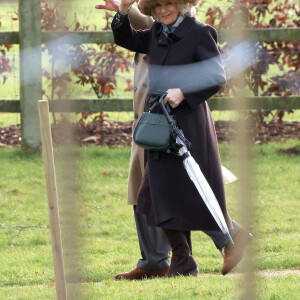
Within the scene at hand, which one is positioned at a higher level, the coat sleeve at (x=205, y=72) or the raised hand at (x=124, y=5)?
the raised hand at (x=124, y=5)

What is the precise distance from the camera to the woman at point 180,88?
4.38m

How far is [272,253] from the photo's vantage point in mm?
5551

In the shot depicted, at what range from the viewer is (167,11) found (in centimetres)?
443

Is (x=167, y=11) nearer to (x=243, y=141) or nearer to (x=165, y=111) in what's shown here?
(x=165, y=111)

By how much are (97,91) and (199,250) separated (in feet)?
11.0

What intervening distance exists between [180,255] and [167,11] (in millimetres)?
1273

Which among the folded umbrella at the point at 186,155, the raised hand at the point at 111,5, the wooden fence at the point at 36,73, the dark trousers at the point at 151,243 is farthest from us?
the wooden fence at the point at 36,73

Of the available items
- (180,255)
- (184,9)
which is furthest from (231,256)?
(184,9)

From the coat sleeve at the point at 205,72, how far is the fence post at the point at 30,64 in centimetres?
353

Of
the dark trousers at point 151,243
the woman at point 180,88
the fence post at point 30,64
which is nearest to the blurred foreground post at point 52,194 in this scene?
the woman at point 180,88

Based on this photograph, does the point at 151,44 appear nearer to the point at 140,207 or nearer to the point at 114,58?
the point at 140,207

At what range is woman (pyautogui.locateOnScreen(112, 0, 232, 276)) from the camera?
4379mm

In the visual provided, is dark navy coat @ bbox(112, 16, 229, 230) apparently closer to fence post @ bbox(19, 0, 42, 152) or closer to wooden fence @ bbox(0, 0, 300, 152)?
wooden fence @ bbox(0, 0, 300, 152)

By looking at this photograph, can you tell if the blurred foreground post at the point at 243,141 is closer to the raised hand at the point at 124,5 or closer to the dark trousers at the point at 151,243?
the raised hand at the point at 124,5
